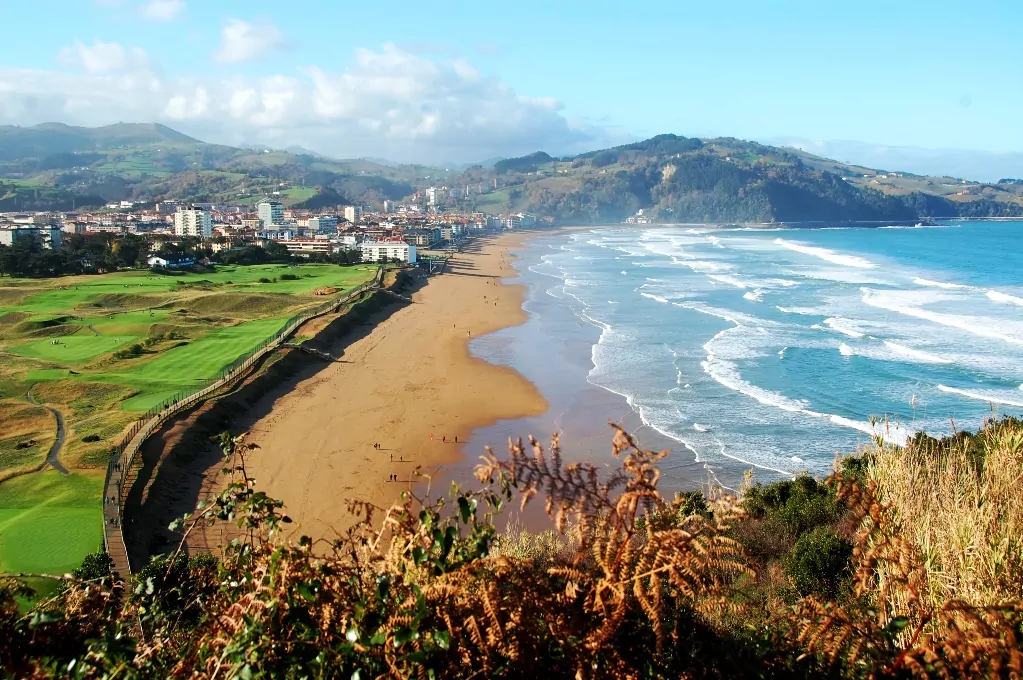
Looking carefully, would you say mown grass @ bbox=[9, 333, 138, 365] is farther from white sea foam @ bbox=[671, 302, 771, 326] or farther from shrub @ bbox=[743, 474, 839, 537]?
white sea foam @ bbox=[671, 302, 771, 326]

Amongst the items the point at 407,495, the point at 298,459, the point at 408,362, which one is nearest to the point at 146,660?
the point at 407,495

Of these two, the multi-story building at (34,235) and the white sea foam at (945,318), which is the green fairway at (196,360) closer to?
the white sea foam at (945,318)

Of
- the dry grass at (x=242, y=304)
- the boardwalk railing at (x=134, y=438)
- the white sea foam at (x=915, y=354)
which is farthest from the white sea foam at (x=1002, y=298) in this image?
the dry grass at (x=242, y=304)

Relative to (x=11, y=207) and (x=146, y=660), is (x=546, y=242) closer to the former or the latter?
(x=11, y=207)

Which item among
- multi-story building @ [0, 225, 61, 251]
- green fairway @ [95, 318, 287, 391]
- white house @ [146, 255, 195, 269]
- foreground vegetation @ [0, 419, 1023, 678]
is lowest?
green fairway @ [95, 318, 287, 391]

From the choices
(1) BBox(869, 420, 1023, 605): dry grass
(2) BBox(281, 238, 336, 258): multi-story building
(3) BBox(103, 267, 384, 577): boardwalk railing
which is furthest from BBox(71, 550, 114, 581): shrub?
(2) BBox(281, 238, 336, 258): multi-story building

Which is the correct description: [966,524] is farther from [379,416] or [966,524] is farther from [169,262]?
[169,262]
